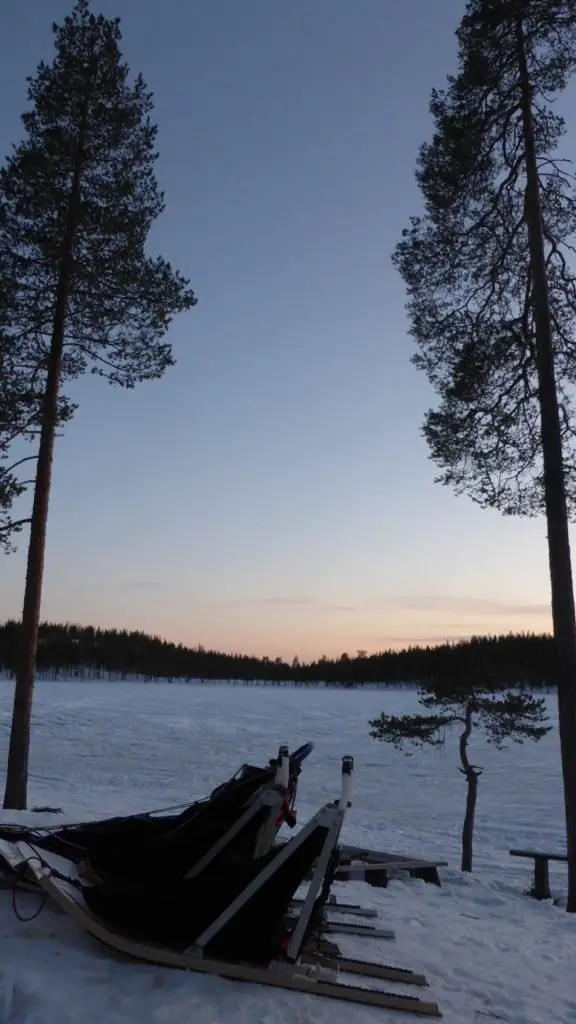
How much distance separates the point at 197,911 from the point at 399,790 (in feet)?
70.2

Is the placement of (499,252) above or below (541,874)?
above

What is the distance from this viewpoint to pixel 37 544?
1120cm

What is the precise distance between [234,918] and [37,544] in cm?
792

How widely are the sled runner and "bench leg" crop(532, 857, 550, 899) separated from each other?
7154mm

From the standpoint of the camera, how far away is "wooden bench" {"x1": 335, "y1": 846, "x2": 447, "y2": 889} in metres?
8.69

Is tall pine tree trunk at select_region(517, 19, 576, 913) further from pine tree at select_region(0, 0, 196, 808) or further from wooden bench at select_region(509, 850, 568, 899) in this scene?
pine tree at select_region(0, 0, 196, 808)

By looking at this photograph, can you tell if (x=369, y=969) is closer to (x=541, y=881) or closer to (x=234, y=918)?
(x=234, y=918)

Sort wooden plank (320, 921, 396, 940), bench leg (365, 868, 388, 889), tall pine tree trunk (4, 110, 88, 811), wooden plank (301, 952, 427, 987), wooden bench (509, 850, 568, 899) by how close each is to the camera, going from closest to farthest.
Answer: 1. wooden plank (301, 952, 427, 987)
2. wooden plank (320, 921, 396, 940)
3. bench leg (365, 868, 388, 889)
4. wooden bench (509, 850, 568, 899)
5. tall pine tree trunk (4, 110, 88, 811)

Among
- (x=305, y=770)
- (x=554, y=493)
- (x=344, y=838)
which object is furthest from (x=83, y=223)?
(x=305, y=770)

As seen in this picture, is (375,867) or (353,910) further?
(375,867)

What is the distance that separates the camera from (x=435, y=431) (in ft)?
33.7

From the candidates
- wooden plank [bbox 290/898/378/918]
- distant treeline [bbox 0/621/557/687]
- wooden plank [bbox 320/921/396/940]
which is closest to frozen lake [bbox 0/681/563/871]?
wooden plank [bbox 290/898/378/918]

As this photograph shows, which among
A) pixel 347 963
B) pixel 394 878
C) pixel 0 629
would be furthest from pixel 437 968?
pixel 0 629

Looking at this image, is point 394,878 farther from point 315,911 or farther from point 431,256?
point 431,256
